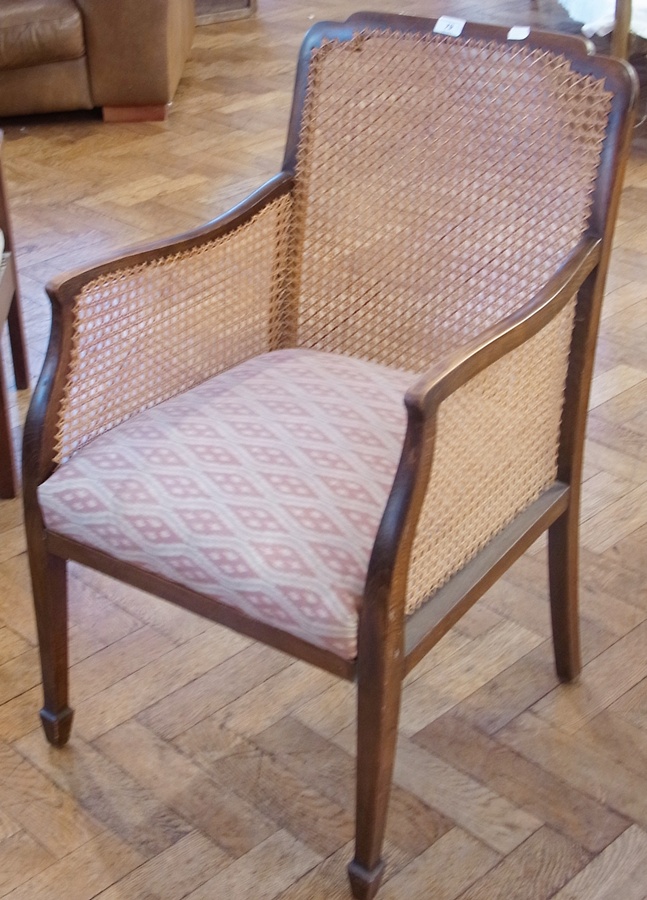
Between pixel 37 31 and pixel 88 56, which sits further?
pixel 88 56

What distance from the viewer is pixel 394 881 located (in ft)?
4.43

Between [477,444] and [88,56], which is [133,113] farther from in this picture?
[477,444]

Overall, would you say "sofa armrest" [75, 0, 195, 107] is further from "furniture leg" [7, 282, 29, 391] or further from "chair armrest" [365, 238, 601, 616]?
"chair armrest" [365, 238, 601, 616]


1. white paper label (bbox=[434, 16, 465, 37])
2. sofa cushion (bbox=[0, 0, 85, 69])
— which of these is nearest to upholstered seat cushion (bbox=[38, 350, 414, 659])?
white paper label (bbox=[434, 16, 465, 37])

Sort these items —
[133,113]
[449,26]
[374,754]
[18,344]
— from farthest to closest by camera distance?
[133,113]
[18,344]
[449,26]
[374,754]

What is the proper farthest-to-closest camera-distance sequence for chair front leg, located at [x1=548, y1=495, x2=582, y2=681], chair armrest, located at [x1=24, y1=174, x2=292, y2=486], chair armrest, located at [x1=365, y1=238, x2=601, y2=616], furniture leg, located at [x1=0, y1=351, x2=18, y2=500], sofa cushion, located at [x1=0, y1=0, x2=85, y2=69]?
sofa cushion, located at [x1=0, y1=0, x2=85, y2=69] < furniture leg, located at [x1=0, y1=351, x2=18, y2=500] < chair front leg, located at [x1=548, y1=495, x2=582, y2=681] < chair armrest, located at [x1=24, y1=174, x2=292, y2=486] < chair armrest, located at [x1=365, y1=238, x2=601, y2=616]

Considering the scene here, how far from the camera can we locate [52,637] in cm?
145

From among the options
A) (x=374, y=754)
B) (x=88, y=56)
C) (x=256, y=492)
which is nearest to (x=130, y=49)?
(x=88, y=56)

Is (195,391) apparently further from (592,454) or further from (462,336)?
(592,454)

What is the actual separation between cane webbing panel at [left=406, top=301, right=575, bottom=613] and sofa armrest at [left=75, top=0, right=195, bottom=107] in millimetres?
2797

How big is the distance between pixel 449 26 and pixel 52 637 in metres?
0.88

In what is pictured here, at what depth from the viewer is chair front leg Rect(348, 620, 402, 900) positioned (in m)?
1.15

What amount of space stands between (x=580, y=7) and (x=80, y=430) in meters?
3.56

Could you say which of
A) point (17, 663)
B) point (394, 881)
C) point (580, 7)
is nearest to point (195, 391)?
point (17, 663)
